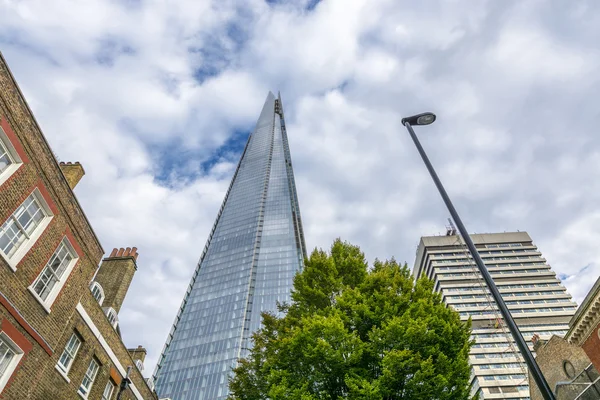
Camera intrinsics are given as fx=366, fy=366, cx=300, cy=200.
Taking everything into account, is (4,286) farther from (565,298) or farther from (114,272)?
(565,298)

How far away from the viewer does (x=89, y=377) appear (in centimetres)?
1512

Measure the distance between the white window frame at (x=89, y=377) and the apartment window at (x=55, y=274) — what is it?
430cm

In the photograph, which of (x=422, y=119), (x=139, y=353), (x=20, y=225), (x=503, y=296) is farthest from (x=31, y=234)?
(x=503, y=296)

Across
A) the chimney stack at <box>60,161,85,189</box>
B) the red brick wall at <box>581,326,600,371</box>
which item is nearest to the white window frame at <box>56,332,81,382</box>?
the chimney stack at <box>60,161,85,189</box>

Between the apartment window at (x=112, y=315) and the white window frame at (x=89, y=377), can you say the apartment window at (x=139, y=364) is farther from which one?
the white window frame at (x=89, y=377)

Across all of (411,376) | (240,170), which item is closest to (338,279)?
(411,376)

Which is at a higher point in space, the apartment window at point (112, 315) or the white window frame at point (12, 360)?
the apartment window at point (112, 315)

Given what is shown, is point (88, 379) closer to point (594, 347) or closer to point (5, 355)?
point (5, 355)

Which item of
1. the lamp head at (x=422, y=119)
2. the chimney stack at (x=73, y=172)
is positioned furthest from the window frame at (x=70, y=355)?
the lamp head at (x=422, y=119)

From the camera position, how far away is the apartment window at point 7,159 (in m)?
10.5

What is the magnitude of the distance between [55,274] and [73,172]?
19.7 ft

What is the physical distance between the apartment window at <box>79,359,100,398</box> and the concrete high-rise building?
6945cm

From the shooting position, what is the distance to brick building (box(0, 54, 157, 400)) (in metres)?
10.6

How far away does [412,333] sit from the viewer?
36.2ft
